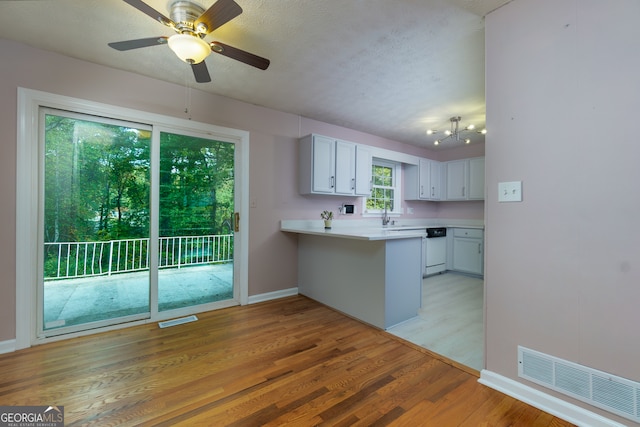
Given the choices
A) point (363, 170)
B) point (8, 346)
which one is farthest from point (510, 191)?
point (8, 346)

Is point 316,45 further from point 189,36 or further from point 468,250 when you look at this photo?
point 468,250

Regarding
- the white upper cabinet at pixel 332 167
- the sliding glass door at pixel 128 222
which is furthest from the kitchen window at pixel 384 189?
the sliding glass door at pixel 128 222

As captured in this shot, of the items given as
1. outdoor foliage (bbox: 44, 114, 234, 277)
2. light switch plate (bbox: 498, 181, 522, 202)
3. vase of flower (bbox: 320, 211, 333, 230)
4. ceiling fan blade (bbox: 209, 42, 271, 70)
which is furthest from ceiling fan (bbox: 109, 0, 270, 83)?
vase of flower (bbox: 320, 211, 333, 230)

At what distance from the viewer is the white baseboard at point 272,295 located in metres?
3.39

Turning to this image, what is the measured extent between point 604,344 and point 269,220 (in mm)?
3102

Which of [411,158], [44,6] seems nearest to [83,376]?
[44,6]

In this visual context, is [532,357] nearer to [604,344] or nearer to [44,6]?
[604,344]

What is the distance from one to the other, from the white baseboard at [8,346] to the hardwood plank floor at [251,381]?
0.08m

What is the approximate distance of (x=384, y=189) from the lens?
16.8 feet

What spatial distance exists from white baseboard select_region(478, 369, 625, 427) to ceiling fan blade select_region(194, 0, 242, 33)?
8.87 ft

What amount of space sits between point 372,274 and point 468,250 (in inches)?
118

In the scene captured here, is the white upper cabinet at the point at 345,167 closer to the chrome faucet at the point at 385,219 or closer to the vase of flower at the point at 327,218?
the vase of flower at the point at 327,218

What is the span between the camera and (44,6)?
68.6 inches

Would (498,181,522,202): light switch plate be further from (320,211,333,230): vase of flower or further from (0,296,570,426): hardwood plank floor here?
(320,211,333,230): vase of flower
